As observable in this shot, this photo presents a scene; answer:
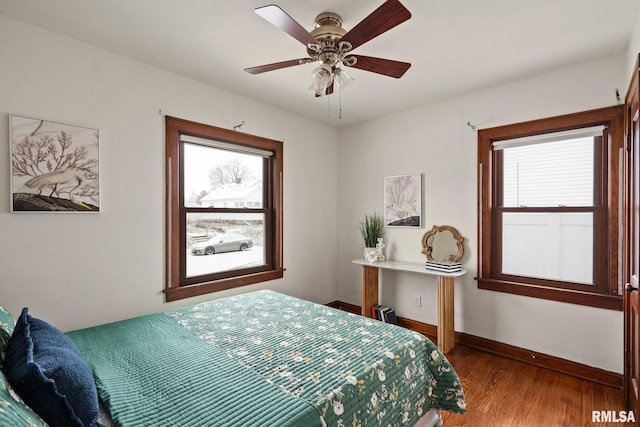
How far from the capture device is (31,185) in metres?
2.01

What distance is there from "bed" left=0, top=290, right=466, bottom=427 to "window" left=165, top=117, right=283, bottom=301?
26.1 inches

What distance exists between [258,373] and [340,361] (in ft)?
1.32

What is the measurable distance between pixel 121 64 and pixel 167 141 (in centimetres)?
62

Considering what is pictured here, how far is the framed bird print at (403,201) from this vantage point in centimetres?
349

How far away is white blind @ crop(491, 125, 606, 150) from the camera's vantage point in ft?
8.20

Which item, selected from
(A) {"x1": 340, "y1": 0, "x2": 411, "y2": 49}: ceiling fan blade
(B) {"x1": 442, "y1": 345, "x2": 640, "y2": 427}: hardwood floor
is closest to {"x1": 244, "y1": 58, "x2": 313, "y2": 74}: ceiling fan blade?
(A) {"x1": 340, "y1": 0, "x2": 411, "y2": 49}: ceiling fan blade

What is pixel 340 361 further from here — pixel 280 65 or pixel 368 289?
pixel 368 289

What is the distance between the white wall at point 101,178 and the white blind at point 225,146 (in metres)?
0.17

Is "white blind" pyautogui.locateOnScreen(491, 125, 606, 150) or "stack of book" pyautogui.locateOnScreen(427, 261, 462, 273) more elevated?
"white blind" pyautogui.locateOnScreen(491, 125, 606, 150)

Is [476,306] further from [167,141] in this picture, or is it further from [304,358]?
[167,141]

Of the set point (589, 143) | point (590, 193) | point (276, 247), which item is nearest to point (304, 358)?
point (276, 247)

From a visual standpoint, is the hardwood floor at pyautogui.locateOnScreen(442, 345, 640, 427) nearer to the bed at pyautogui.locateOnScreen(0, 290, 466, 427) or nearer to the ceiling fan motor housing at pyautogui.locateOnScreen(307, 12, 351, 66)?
the bed at pyautogui.locateOnScreen(0, 290, 466, 427)

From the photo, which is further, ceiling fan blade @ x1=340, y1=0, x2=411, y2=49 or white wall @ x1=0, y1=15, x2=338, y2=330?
white wall @ x1=0, y1=15, x2=338, y2=330

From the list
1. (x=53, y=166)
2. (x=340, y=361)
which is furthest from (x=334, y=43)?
(x=53, y=166)
